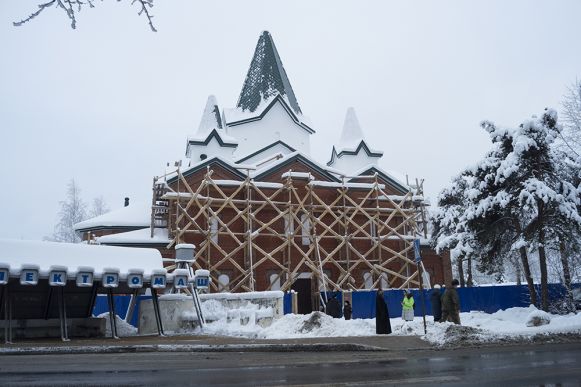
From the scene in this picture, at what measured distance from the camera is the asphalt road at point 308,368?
311 inches

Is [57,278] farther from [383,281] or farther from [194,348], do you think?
[383,281]

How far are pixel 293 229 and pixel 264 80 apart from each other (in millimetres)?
13814

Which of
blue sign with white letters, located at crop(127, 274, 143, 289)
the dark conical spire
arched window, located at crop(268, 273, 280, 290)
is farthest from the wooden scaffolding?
blue sign with white letters, located at crop(127, 274, 143, 289)

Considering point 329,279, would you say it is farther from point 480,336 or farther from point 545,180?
point 480,336

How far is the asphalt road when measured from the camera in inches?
311

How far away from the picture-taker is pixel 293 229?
3262 cm

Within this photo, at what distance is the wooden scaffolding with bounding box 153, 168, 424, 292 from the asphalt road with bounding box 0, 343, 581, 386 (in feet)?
54.9

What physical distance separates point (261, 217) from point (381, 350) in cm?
1985

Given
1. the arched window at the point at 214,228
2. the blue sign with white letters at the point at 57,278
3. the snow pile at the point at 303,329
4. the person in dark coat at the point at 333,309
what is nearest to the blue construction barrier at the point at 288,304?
the person in dark coat at the point at 333,309

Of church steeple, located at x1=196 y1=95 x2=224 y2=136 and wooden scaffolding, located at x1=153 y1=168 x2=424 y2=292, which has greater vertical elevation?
church steeple, located at x1=196 y1=95 x2=224 y2=136

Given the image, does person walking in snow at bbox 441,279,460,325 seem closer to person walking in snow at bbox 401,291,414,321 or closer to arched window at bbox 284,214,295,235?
person walking in snow at bbox 401,291,414,321

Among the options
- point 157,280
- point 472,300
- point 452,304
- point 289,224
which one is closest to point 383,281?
point 472,300

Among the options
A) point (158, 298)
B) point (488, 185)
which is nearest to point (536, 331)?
point (488, 185)

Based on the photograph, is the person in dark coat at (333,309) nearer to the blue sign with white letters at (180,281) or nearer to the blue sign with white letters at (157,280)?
the blue sign with white letters at (180,281)
